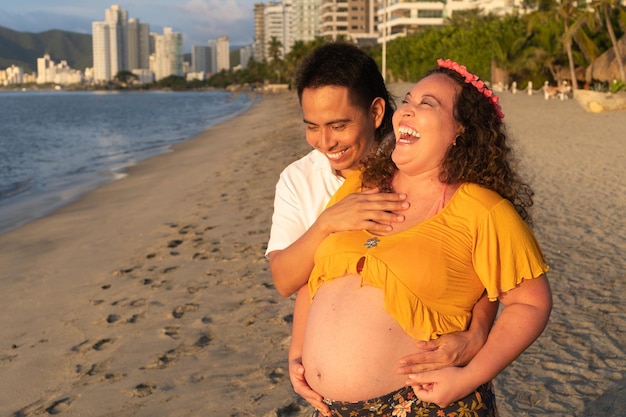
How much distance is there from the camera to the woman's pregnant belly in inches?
79.7

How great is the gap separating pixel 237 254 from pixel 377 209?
6105mm

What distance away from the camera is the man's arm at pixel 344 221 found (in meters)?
2.02

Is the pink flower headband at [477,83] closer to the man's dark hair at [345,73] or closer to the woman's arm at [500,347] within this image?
the man's dark hair at [345,73]

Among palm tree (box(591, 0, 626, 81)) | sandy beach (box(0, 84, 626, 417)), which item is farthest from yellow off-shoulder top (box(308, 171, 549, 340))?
palm tree (box(591, 0, 626, 81))

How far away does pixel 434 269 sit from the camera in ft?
6.28

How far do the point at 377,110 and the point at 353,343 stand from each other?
865 mm

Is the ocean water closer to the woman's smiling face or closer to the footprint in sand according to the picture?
the footprint in sand

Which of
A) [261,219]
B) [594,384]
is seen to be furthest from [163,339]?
[261,219]

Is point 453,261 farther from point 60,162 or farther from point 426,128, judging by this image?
point 60,162

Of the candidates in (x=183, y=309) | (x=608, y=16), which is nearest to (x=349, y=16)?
(x=608, y=16)

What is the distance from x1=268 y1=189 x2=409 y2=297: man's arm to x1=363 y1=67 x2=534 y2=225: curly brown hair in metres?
0.18

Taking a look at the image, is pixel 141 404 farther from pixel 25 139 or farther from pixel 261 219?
pixel 25 139

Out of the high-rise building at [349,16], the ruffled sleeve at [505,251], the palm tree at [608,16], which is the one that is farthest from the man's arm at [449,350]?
the high-rise building at [349,16]

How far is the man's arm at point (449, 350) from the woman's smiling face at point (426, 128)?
465mm
